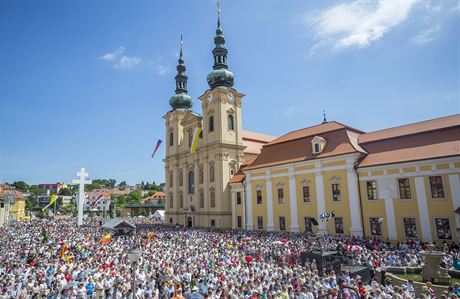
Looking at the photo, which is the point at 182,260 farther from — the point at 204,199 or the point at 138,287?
the point at 204,199

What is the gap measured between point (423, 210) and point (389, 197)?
246 centimetres

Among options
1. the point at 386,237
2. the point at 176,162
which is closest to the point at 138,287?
the point at 386,237

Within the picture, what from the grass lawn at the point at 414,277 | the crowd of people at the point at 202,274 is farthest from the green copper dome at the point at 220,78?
the grass lawn at the point at 414,277

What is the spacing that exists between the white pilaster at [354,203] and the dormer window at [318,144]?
3629mm

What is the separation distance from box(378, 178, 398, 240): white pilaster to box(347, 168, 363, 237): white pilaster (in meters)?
1.85

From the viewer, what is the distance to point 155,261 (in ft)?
52.1

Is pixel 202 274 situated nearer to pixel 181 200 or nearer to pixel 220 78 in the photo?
pixel 220 78

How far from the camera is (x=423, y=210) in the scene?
21.0 meters

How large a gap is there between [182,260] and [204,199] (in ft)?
79.9

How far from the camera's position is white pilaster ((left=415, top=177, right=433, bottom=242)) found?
67.4 ft

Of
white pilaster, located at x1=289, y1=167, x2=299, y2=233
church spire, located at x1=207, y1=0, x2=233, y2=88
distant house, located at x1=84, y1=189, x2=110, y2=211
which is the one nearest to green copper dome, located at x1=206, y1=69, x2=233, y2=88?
church spire, located at x1=207, y1=0, x2=233, y2=88

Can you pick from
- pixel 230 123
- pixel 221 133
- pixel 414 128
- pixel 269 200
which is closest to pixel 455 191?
pixel 414 128

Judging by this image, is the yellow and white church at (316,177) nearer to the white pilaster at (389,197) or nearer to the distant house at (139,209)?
the white pilaster at (389,197)

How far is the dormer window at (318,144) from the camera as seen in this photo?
28.2 m
